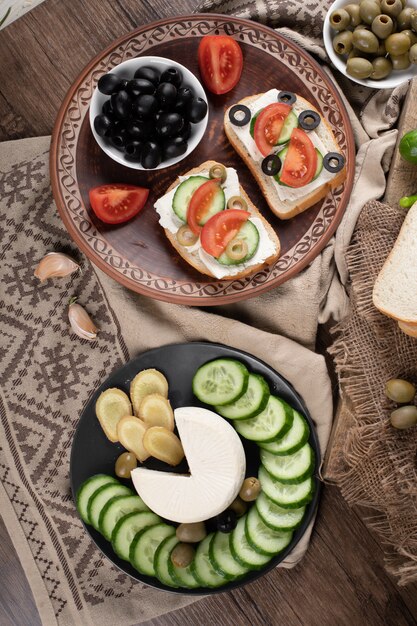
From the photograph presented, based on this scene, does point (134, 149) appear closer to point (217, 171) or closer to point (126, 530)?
point (217, 171)

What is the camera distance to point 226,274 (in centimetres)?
207

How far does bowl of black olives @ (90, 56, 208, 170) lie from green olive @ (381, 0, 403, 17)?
0.60 metres

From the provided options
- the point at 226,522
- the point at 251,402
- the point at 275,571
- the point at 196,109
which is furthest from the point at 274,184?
the point at 275,571

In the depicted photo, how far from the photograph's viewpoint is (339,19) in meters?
2.08

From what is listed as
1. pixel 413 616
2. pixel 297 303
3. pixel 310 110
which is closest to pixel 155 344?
pixel 297 303

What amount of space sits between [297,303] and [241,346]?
230 mm

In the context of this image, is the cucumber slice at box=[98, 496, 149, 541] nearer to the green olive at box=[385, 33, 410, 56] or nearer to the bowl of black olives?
the bowl of black olives

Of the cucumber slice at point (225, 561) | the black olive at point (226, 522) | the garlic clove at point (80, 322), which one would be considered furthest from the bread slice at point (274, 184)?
the cucumber slice at point (225, 561)

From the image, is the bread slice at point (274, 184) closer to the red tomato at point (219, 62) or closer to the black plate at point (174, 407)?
the red tomato at point (219, 62)

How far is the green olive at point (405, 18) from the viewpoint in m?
2.04

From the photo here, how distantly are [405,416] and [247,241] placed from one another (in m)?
0.71

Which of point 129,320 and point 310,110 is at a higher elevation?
point 310,110

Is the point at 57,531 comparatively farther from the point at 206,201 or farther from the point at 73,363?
the point at 206,201

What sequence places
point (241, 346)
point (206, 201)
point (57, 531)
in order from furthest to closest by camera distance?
point (57, 531), point (241, 346), point (206, 201)
